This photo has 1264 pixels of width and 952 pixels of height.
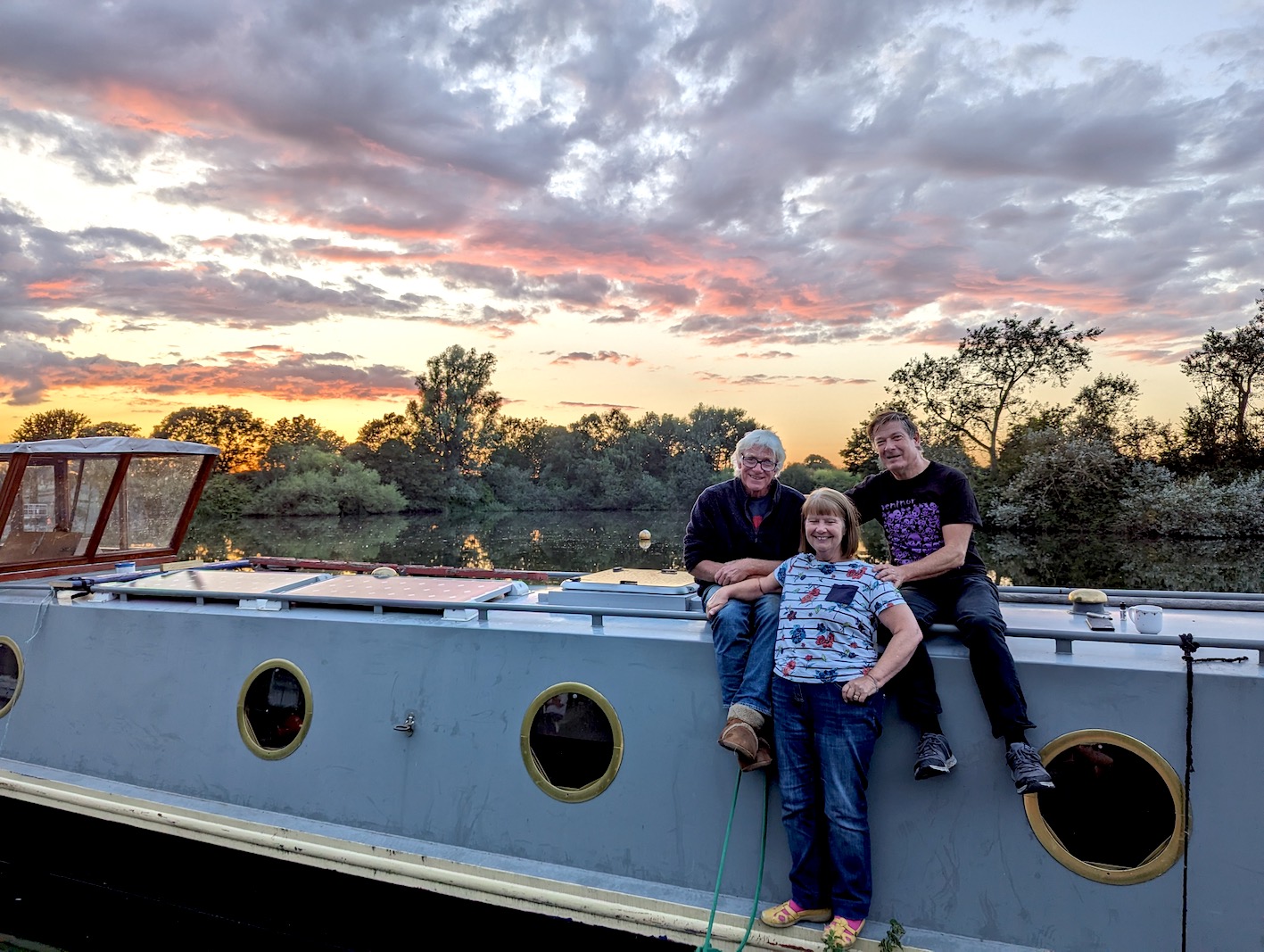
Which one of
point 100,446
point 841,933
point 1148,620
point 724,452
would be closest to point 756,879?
point 841,933

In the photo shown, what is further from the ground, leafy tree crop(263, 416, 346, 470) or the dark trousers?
leafy tree crop(263, 416, 346, 470)

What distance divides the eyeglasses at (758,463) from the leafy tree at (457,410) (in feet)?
138

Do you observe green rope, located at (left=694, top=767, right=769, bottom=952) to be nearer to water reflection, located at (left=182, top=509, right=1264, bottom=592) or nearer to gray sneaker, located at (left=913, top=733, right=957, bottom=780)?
gray sneaker, located at (left=913, top=733, right=957, bottom=780)

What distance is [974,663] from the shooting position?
128 inches

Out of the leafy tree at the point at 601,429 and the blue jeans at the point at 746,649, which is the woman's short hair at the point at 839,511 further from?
the leafy tree at the point at 601,429

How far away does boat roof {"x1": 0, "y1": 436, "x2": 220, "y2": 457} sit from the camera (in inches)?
221

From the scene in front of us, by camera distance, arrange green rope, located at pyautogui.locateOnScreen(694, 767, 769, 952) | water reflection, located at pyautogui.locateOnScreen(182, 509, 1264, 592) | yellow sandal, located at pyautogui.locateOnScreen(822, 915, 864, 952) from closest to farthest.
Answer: yellow sandal, located at pyautogui.locateOnScreen(822, 915, 864, 952) → green rope, located at pyautogui.locateOnScreen(694, 767, 769, 952) → water reflection, located at pyautogui.locateOnScreen(182, 509, 1264, 592)

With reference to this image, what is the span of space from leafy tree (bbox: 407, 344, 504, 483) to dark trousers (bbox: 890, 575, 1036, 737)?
139 ft

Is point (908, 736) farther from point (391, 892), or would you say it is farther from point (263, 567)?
point (263, 567)

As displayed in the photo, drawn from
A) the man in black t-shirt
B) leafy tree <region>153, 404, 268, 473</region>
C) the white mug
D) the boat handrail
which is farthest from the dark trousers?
leafy tree <region>153, 404, 268, 473</region>

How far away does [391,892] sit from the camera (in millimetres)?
4227

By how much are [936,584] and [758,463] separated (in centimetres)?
94

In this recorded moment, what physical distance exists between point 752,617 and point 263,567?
16.4ft

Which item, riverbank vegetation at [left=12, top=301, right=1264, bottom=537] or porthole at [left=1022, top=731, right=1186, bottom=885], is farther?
riverbank vegetation at [left=12, top=301, right=1264, bottom=537]
